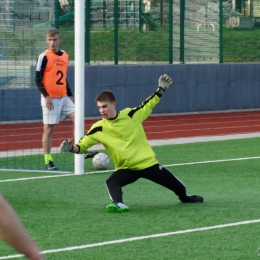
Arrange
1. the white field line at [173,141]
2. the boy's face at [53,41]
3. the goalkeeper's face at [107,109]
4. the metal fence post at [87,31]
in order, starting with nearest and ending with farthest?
1. the goalkeeper's face at [107,109]
2. the boy's face at [53,41]
3. the white field line at [173,141]
4. the metal fence post at [87,31]

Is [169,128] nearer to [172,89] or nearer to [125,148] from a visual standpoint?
[172,89]

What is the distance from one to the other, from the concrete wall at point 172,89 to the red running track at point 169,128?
52 centimetres

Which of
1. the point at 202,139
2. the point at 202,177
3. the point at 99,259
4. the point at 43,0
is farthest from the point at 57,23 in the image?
the point at 99,259

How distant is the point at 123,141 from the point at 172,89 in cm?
1207

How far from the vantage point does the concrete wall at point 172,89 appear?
18.4 metres

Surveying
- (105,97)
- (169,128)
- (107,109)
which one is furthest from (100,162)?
(169,128)

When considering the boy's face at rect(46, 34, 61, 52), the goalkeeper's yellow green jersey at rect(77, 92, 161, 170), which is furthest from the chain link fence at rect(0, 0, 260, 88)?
the goalkeeper's yellow green jersey at rect(77, 92, 161, 170)

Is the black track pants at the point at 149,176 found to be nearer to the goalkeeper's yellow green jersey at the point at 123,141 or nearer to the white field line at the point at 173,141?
the goalkeeper's yellow green jersey at the point at 123,141

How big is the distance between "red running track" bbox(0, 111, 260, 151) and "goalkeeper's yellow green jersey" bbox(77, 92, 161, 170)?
19.2 feet

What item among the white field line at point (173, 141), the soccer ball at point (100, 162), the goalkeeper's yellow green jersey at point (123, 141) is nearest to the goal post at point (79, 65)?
the soccer ball at point (100, 162)

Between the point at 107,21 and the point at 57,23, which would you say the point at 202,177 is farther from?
the point at 107,21

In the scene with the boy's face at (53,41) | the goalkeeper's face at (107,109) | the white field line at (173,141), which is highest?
the boy's face at (53,41)

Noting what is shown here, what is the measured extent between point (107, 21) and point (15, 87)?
3.14m

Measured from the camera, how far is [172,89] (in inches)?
832
